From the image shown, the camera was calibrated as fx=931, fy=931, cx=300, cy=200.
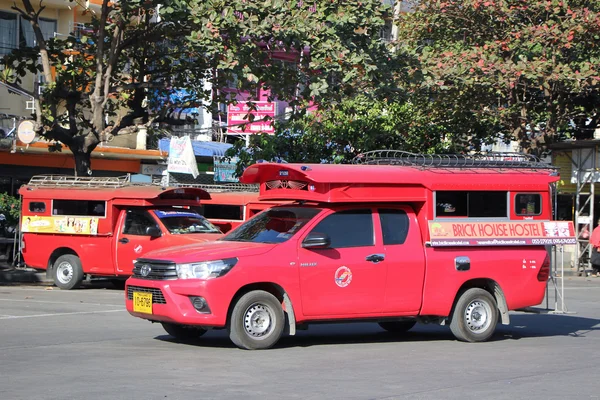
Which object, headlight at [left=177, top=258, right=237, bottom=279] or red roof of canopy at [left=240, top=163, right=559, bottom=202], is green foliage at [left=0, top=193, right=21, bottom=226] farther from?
headlight at [left=177, top=258, right=237, bottom=279]

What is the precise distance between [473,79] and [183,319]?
16.5 m

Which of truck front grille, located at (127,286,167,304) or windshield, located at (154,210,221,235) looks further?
windshield, located at (154,210,221,235)

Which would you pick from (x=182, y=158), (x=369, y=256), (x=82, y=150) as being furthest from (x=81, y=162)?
(x=369, y=256)

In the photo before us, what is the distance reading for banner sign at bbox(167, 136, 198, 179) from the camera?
30422mm

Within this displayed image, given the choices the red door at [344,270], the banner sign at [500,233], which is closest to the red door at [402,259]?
the red door at [344,270]

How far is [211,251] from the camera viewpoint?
10.6 meters

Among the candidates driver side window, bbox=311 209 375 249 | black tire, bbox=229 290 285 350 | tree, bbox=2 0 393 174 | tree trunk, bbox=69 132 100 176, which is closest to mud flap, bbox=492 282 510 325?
driver side window, bbox=311 209 375 249

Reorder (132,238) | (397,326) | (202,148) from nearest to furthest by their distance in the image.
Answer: (397,326) → (132,238) → (202,148)

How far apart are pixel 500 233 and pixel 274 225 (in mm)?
3055

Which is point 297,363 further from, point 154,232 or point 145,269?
point 154,232

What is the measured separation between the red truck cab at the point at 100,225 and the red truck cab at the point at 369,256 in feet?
25.4

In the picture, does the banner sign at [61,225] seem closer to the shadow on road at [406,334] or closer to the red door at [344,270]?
the shadow on road at [406,334]

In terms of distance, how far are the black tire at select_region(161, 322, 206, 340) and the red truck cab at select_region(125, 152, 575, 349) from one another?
0.05 ft

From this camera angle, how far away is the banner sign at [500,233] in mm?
11711
